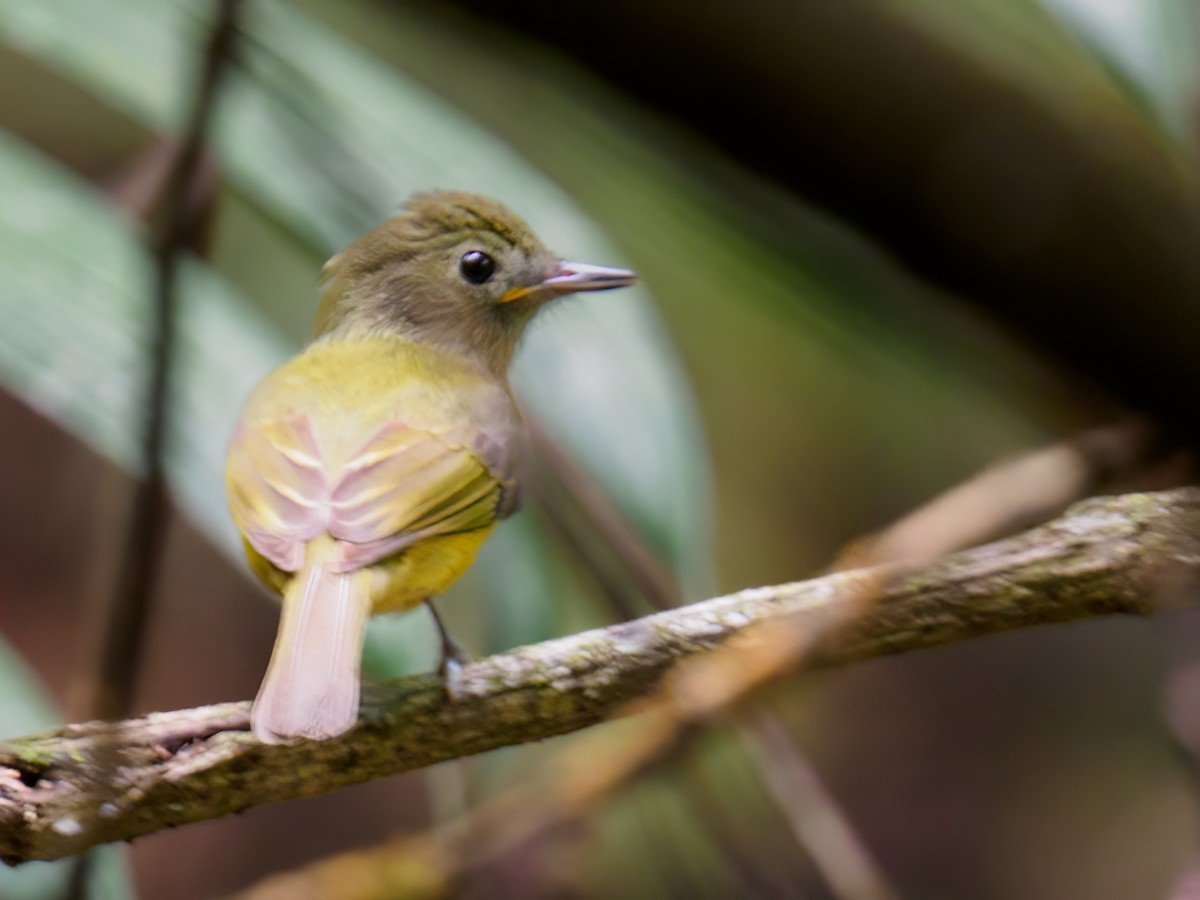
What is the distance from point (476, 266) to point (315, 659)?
1.28m

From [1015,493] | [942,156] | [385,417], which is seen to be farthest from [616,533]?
[942,156]

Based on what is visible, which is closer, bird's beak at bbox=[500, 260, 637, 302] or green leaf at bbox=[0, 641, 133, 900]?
green leaf at bbox=[0, 641, 133, 900]

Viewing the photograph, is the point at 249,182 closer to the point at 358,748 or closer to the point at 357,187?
the point at 357,187

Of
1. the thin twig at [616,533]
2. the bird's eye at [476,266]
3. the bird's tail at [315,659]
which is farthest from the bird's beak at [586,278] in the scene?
the bird's tail at [315,659]

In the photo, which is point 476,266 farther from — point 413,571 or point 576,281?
point 413,571

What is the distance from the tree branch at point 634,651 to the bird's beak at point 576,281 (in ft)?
2.71

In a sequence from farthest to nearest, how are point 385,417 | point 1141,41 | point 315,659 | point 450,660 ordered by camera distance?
point 385,417
point 450,660
point 315,659
point 1141,41

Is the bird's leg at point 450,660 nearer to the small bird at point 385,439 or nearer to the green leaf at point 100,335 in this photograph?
the small bird at point 385,439

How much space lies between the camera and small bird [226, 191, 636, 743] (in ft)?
5.57

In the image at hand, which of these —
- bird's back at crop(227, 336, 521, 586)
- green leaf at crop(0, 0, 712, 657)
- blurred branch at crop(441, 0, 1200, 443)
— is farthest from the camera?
green leaf at crop(0, 0, 712, 657)

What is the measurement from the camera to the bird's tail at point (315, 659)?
149 centimetres

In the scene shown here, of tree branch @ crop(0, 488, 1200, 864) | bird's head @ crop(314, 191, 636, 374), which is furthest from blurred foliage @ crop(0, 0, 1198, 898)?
tree branch @ crop(0, 488, 1200, 864)

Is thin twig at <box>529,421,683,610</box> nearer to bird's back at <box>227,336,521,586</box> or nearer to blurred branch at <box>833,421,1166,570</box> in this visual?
bird's back at <box>227,336,521,586</box>

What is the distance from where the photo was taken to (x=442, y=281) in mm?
2709
